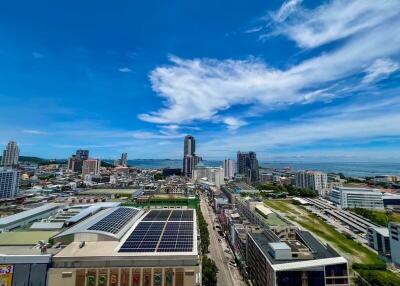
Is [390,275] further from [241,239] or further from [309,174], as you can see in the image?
[309,174]

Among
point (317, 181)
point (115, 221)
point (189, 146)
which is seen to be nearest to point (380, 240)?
point (115, 221)

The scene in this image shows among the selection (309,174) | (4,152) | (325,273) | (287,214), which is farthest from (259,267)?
(4,152)

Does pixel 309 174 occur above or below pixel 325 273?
above

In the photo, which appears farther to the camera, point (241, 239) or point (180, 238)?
point (241, 239)

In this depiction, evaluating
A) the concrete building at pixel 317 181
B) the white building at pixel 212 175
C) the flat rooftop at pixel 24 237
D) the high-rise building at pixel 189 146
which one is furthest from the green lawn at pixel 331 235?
the high-rise building at pixel 189 146

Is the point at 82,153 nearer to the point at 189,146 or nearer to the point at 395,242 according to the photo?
the point at 189,146

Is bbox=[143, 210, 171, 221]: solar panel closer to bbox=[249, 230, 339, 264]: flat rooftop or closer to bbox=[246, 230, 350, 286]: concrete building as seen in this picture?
bbox=[249, 230, 339, 264]: flat rooftop

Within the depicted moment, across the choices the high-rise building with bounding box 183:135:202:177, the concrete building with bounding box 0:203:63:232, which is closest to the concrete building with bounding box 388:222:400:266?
the concrete building with bounding box 0:203:63:232
